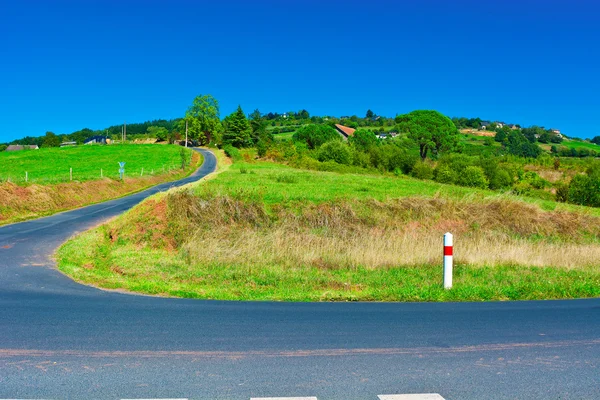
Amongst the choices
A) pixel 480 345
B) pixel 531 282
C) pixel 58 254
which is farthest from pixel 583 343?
pixel 58 254

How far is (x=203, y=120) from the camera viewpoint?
120 m

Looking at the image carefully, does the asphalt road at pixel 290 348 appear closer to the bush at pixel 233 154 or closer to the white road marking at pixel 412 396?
the white road marking at pixel 412 396

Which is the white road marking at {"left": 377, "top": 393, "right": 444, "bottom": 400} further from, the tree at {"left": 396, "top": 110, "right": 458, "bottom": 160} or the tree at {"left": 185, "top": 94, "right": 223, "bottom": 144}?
the tree at {"left": 185, "top": 94, "right": 223, "bottom": 144}

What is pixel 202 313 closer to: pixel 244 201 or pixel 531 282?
pixel 531 282

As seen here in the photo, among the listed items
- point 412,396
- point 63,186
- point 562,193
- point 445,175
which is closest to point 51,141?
point 445,175

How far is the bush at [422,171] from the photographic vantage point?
6600 cm

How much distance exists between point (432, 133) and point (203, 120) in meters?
55.2

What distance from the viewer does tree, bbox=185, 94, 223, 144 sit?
4626 inches

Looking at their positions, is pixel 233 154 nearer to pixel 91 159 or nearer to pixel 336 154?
pixel 91 159

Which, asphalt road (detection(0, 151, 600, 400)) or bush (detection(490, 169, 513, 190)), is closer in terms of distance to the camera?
asphalt road (detection(0, 151, 600, 400))

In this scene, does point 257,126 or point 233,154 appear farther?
point 257,126

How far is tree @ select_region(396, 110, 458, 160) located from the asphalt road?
288 ft

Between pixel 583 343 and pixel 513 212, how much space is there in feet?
66.2

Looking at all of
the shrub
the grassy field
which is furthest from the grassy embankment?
the shrub
